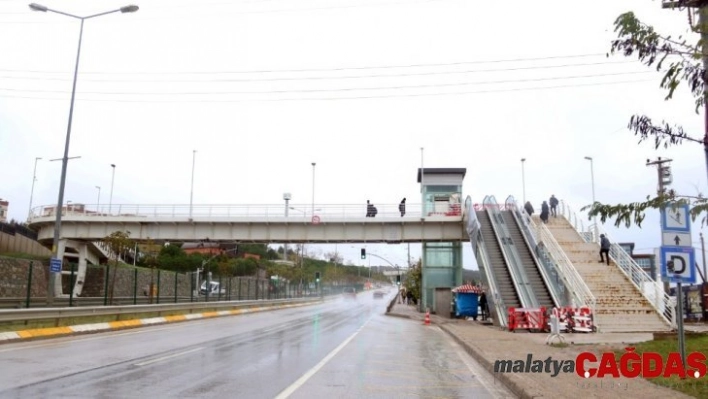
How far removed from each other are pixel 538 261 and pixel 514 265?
3.76ft

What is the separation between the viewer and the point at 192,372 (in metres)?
10.3

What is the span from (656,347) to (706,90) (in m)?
9.78

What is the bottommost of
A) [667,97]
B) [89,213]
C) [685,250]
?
[685,250]

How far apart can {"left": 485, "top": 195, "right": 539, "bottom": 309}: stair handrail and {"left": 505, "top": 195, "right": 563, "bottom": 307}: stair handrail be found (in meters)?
0.78

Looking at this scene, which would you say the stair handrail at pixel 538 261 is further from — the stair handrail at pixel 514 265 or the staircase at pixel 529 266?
the stair handrail at pixel 514 265

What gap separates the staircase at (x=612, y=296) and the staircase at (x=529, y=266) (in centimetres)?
187

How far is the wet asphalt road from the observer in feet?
27.8

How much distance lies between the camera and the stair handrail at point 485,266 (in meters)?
24.0

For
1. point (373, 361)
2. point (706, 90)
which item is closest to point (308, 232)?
point (373, 361)

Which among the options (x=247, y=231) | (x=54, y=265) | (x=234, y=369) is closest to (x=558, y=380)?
(x=234, y=369)

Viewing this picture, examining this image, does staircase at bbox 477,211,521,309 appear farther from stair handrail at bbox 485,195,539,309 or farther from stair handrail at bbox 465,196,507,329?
stair handrail at bbox 485,195,539,309

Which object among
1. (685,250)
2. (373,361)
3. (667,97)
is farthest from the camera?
(373,361)

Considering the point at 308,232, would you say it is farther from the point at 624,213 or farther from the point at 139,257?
the point at 139,257

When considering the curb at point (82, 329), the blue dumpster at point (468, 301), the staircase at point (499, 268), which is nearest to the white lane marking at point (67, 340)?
the curb at point (82, 329)
